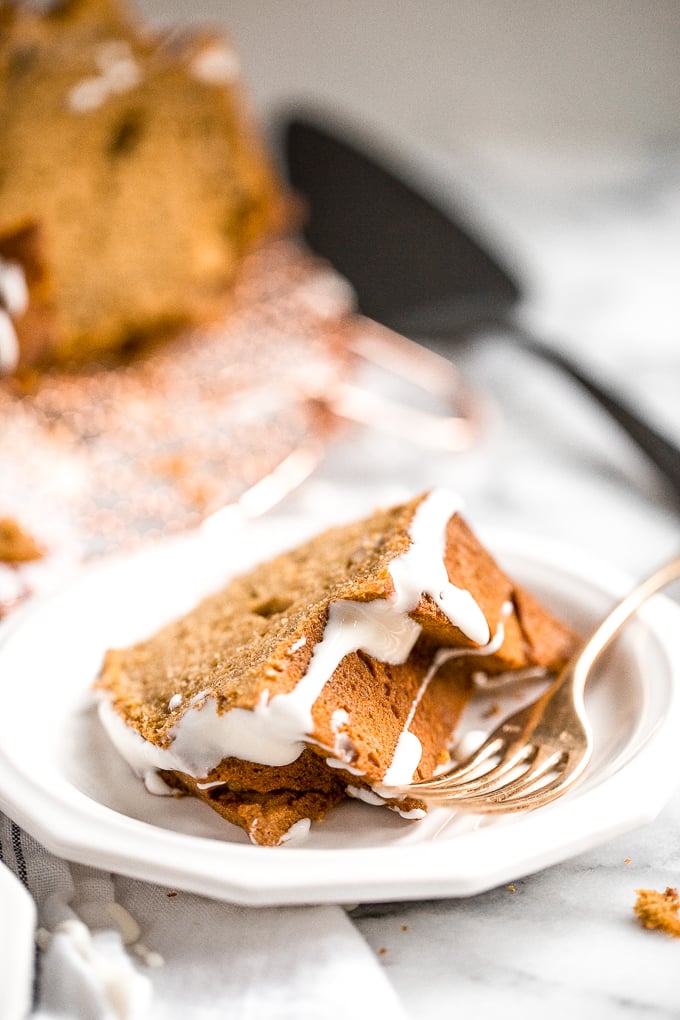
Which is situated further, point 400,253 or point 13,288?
point 400,253

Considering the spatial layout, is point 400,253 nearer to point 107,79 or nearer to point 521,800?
point 107,79

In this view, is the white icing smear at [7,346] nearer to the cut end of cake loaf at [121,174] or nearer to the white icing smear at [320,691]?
the cut end of cake loaf at [121,174]

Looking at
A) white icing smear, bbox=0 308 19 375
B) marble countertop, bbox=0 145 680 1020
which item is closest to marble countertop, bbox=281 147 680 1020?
marble countertop, bbox=0 145 680 1020

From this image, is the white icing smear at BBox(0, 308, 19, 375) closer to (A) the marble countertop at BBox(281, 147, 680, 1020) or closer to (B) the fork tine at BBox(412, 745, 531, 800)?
(A) the marble countertop at BBox(281, 147, 680, 1020)

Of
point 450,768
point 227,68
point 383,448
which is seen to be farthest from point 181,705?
point 227,68

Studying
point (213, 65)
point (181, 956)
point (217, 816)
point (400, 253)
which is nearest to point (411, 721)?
point (217, 816)

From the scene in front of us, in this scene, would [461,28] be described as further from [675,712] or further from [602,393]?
[675,712]

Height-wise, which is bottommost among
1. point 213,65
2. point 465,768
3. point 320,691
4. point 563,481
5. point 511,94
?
point 563,481
